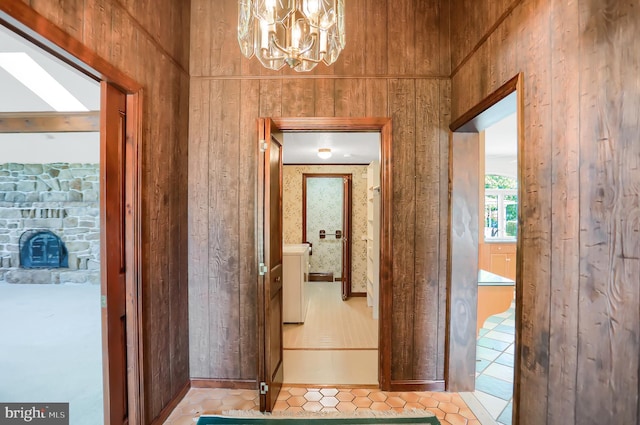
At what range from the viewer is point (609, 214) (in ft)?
3.32

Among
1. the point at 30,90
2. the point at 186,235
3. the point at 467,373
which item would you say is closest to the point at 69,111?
the point at 30,90

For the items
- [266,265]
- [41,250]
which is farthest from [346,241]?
[41,250]

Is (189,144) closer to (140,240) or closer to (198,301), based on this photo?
(140,240)

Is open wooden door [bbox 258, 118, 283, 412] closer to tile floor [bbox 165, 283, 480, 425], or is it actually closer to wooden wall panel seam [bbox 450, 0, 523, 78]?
tile floor [bbox 165, 283, 480, 425]

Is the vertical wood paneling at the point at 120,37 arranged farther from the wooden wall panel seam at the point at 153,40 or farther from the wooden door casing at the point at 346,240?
the wooden door casing at the point at 346,240

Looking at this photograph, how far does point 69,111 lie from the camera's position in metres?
→ 3.13

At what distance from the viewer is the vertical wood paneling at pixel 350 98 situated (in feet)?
7.59

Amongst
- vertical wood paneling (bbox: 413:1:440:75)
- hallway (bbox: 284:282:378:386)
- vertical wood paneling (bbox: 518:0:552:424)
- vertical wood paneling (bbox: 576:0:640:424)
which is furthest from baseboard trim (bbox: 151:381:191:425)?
vertical wood paneling (bbox: 413:1:440:75)

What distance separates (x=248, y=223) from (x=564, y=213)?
1.98m

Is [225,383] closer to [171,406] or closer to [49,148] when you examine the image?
[171,406]

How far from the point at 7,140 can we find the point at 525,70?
254 inches

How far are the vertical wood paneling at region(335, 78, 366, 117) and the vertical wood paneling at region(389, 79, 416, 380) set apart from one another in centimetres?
23

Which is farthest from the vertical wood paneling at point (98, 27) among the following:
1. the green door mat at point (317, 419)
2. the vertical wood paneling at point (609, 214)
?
the green door mat at point (317, 419)

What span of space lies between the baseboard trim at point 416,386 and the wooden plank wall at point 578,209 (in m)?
0.95
